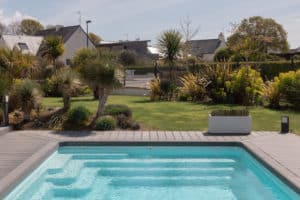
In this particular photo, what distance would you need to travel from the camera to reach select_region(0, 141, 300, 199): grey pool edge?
5645 mm

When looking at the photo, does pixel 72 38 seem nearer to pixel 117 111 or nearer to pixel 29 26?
pixel 29 26

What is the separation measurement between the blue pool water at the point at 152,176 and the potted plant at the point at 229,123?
1.17m

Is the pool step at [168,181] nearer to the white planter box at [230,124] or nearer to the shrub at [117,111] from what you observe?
the white planter box at [230,124]

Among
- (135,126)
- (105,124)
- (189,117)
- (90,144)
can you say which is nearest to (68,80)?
(105,124)

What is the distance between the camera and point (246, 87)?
15727 mm

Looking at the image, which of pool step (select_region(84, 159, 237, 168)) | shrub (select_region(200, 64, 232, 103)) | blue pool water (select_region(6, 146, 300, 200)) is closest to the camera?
blue pool water (select_region(6, 146, 300, 200))

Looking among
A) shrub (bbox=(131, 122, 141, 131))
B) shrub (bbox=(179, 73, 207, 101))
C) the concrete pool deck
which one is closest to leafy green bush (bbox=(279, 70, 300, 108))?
shrub (bbox=(179, 73, 207, 101))

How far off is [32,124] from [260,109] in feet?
26.8

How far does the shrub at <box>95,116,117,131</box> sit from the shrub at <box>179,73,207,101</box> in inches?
296

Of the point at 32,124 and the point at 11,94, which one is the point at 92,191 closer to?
the point at 32,124

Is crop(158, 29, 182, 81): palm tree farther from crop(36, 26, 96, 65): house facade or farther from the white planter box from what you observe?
crop(36, 26, 96, 65): house facade

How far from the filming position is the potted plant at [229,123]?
9883mm

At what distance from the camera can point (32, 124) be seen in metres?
10.9

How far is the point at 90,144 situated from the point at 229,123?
3529mm
